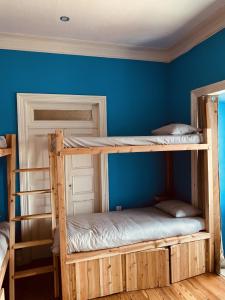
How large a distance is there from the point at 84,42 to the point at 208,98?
1684mm

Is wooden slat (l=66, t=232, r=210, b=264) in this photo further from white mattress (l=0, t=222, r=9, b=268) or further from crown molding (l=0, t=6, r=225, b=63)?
crown molding (l=0, t=6, r=225, b=63)

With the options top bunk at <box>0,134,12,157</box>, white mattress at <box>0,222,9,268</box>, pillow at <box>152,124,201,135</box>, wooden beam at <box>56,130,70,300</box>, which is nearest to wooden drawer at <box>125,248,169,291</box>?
wooden beam at <box>56,130,70,300</box>

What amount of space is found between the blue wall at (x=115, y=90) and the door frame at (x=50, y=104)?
0.07 meters

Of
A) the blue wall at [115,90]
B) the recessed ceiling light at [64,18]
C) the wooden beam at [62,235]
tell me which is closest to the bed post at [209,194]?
the blue wall at [115,90]

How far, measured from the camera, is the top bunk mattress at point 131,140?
2178mm

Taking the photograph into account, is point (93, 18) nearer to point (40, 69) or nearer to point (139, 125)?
point (40, 69)

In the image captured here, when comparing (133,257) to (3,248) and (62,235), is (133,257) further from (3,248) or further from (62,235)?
(3,248)

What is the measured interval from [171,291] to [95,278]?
79cm

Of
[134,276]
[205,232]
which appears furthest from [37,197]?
[205,232]

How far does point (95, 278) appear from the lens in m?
2.26

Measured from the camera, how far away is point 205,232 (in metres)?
2.62

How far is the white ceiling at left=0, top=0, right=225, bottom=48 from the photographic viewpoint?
2.17 meters

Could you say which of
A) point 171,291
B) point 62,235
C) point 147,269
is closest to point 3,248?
point 62,235

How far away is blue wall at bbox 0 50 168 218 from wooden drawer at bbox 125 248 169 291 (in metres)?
0.95
